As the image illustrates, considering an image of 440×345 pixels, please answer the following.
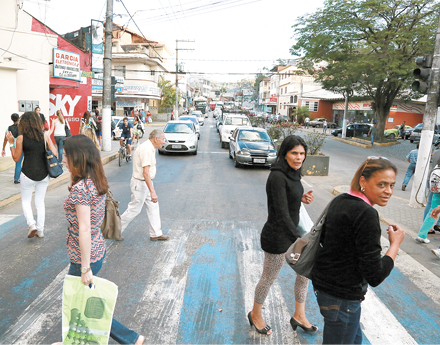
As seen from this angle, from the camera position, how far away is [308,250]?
2.43m

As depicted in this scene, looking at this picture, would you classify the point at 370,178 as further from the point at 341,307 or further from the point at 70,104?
the point at 70,104

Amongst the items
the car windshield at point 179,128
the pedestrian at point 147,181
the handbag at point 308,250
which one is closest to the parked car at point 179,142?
the car windshield at point 179,128

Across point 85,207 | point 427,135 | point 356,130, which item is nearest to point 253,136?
point 427,135

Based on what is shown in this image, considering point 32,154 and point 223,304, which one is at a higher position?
point 32,154

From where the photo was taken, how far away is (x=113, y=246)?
5508mm

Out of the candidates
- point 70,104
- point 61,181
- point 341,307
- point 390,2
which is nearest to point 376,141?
point 390,2

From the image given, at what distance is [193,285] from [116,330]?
4.94 feet

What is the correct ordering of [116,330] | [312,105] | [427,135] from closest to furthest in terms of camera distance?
[116,330] → [427,135] → [312,105]

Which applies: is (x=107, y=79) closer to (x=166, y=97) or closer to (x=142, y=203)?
(x=142, y=203)

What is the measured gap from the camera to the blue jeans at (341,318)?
2219mm

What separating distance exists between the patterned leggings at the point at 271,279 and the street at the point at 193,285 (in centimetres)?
37

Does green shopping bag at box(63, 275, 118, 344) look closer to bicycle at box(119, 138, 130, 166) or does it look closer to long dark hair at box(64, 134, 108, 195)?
long dark hair at box(64, 134, 108, 195)

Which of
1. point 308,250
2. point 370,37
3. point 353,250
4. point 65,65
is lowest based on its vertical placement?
point 308,250

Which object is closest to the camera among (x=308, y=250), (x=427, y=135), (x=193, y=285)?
(x=308, y=250)
